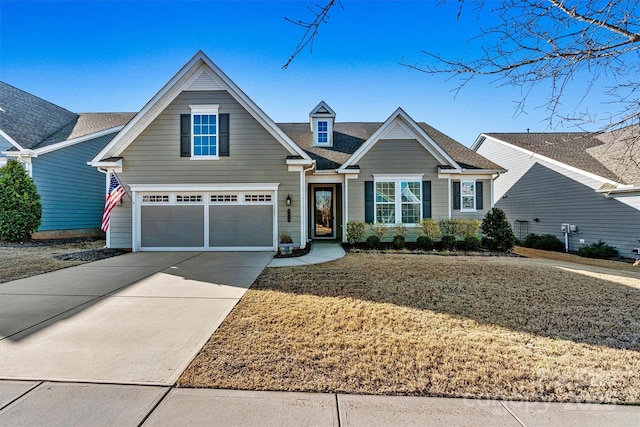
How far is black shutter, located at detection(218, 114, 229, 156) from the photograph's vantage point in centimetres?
1069

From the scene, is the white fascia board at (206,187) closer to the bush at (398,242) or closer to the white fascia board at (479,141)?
the bush at (398,242)

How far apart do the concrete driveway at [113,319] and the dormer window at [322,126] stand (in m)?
8.76

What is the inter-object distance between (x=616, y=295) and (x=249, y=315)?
6.80m

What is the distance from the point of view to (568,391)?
8.50ft

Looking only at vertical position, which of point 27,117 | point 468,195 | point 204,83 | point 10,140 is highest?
point 27,117

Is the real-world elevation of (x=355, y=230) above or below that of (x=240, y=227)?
below

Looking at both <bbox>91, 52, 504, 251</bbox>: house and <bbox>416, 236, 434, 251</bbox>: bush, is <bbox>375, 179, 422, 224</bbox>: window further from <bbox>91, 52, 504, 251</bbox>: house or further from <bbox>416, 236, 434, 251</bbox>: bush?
<bbox>91, 52, 504, 251</bbox>: house

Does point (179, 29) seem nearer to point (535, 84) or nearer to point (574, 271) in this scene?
point (535, 84)

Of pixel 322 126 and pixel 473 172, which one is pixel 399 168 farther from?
pixel 322 126

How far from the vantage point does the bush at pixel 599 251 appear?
37.4 feet

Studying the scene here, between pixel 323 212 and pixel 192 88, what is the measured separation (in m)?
7.53

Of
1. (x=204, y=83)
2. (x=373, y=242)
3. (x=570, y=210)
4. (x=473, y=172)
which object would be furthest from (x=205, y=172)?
(x=570, y=210)

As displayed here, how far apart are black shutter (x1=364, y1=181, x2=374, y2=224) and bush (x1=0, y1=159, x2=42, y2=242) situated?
14.0m

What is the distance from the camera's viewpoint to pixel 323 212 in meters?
14.5
